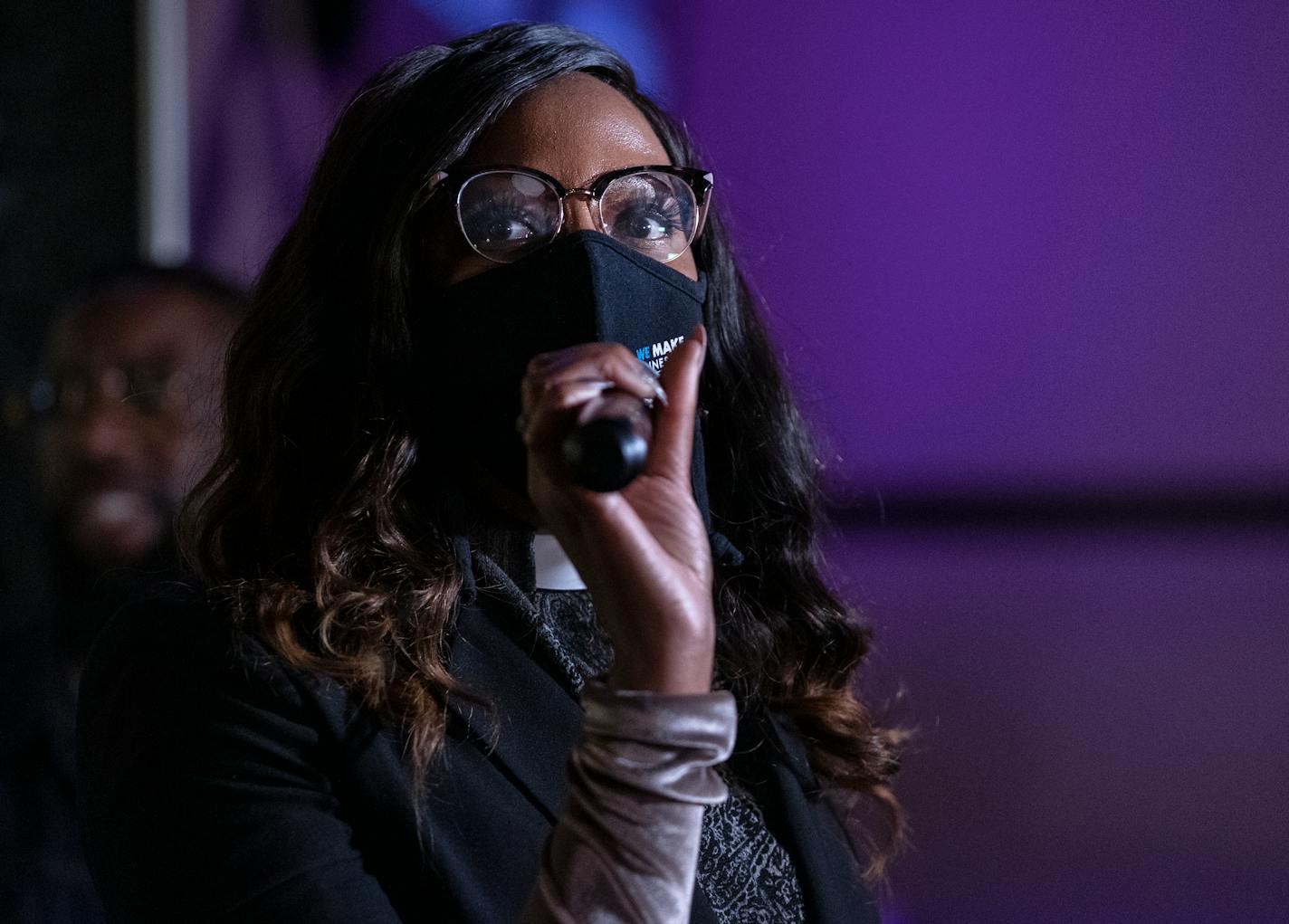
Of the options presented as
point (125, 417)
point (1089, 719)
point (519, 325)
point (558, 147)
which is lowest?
point (1089, 719)

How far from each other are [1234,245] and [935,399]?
0.47 meters

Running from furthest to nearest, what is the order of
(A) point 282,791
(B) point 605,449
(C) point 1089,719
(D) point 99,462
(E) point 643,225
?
(D) point 99,462 → (C) point 1089,719 → (E) point 643,225 → (A) point 282,791 → (B) point 605,449

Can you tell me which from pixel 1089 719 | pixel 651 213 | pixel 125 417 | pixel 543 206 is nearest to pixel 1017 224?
pixel 1089 719

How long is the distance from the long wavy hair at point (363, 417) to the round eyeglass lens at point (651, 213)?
12 cm

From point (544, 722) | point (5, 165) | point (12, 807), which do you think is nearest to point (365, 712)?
point (544, 722)

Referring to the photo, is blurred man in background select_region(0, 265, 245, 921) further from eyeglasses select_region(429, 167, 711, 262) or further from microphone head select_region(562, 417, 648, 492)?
microphone head select_region(562, 417, 648, 492)

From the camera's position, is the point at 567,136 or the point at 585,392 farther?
→ the point at 567,136

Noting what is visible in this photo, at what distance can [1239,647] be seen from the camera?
176 centimetres

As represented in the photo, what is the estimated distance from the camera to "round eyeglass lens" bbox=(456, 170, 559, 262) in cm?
112

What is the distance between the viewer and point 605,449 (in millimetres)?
797

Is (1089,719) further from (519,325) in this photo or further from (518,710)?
(519,325)

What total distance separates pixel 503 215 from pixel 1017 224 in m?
1.04

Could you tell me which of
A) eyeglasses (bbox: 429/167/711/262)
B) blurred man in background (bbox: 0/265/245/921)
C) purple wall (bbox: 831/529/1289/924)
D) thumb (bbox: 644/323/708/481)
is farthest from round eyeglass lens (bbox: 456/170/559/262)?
blurred man in background (bbox: 0/265/245/921)

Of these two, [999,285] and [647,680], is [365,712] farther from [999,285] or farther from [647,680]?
[999,285]
